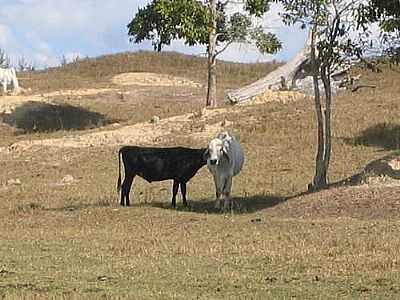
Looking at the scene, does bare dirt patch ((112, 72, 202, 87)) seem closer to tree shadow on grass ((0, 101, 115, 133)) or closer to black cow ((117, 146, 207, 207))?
tree shadow on grass ((0, 101, 115, 133))

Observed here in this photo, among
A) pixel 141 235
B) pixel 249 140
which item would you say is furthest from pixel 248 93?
pixel 141 235

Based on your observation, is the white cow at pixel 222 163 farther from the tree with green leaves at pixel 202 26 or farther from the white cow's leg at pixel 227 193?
the tree with green leaves at pixel 202 26

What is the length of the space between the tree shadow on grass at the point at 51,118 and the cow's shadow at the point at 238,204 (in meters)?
18.6

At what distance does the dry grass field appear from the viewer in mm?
11938

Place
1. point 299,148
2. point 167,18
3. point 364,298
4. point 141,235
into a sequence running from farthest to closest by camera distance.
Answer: point 167,18, point 299,148, point 141,235, point 364,298

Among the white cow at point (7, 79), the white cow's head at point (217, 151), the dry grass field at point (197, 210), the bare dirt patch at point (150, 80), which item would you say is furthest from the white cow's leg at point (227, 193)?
the bare dirt patch at point (150, 80)

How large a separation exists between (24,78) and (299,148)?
32.5m

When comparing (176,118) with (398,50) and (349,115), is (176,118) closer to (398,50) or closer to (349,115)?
(349,115)

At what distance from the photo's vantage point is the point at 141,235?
17297mm

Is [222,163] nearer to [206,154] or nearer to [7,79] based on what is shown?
[206,154]

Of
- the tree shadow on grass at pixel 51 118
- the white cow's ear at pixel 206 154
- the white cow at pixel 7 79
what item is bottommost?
the white cow's ear at pixel 206 154

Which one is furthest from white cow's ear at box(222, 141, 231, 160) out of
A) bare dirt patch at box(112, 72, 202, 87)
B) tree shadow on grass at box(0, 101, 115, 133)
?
bare dirt patch at box(112, 72, 202, 87)

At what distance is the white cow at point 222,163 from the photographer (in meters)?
21.7

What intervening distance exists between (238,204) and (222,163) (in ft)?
3.28
